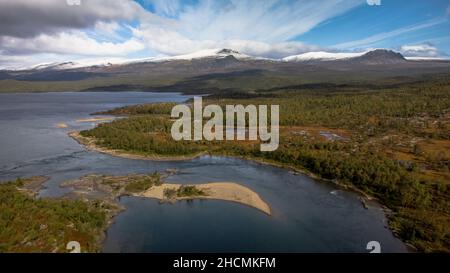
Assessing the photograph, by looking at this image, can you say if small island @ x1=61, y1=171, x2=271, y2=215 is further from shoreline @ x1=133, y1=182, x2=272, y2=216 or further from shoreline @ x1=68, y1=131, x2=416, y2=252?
shoreline @ x1=68, y1=131, x2=416, y2=252

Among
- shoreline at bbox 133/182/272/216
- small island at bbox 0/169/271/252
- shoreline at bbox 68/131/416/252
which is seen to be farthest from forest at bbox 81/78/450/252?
small island at bbox 0/169/271/252

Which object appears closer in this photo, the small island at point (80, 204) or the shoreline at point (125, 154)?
the small island at point (80, 204)

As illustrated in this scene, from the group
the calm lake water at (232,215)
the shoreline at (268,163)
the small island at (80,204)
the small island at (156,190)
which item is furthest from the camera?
the small island at (156,190)

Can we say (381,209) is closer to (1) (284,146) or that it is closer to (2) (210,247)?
(2) (210,247)

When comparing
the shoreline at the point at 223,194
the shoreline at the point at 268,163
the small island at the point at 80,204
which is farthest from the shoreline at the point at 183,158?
the shoreline at the point at 223,194

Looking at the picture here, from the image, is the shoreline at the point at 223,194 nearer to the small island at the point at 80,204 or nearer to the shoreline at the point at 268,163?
the small island at the point at 80,204

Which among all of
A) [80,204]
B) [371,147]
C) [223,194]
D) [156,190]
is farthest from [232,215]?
[371,147]

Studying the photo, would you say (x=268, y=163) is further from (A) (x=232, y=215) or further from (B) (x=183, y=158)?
(A) (x=232, y=215)

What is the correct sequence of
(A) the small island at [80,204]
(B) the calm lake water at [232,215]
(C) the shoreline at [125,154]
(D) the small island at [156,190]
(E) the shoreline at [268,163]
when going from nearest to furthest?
Result: (A) the small island at [80,204], (B) the calm lake water at [232,215], (E) the shoreline at [268,163], (D) the small island at [156,190], (C) the shoreline at [125,154]
